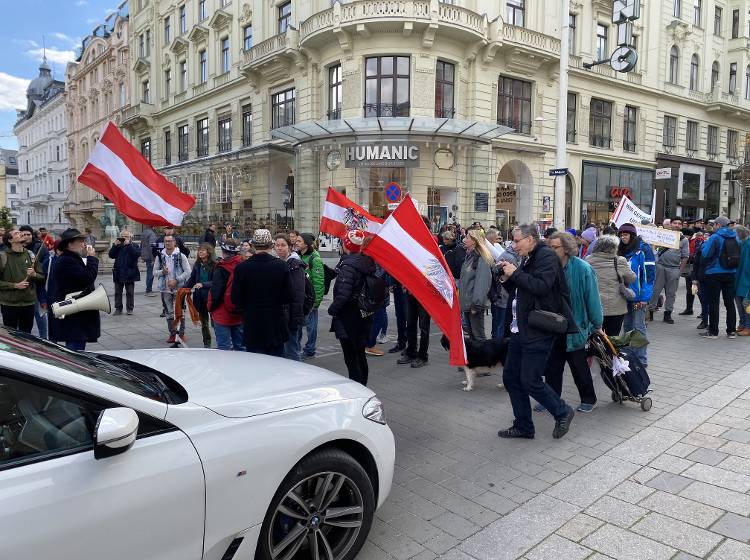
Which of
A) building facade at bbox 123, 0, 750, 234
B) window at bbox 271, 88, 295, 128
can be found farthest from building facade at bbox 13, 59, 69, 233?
window at bbox 271, 88, 295, 128

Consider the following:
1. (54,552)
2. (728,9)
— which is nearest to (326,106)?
(54,552)

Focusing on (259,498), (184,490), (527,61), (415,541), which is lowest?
(415,541)

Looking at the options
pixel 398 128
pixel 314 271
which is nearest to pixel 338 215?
pixel 314 271

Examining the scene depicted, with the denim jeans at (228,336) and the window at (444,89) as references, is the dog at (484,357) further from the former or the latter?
the window at (444,89)

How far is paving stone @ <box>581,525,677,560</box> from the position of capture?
3.09m

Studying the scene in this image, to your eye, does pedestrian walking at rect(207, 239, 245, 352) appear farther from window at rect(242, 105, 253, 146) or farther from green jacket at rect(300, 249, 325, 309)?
window at rect(242, 105, 253, 146)

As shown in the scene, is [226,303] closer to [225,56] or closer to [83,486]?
[83,486]

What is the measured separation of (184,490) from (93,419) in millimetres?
485

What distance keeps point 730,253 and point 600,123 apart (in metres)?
22.3

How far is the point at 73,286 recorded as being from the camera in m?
5.78

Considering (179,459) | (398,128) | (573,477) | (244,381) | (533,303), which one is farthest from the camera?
(398,128)

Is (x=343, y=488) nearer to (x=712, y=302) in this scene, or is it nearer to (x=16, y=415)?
(x=16, y=415)

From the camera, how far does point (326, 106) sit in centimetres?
2380

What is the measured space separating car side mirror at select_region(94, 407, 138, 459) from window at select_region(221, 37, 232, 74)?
32523mm
